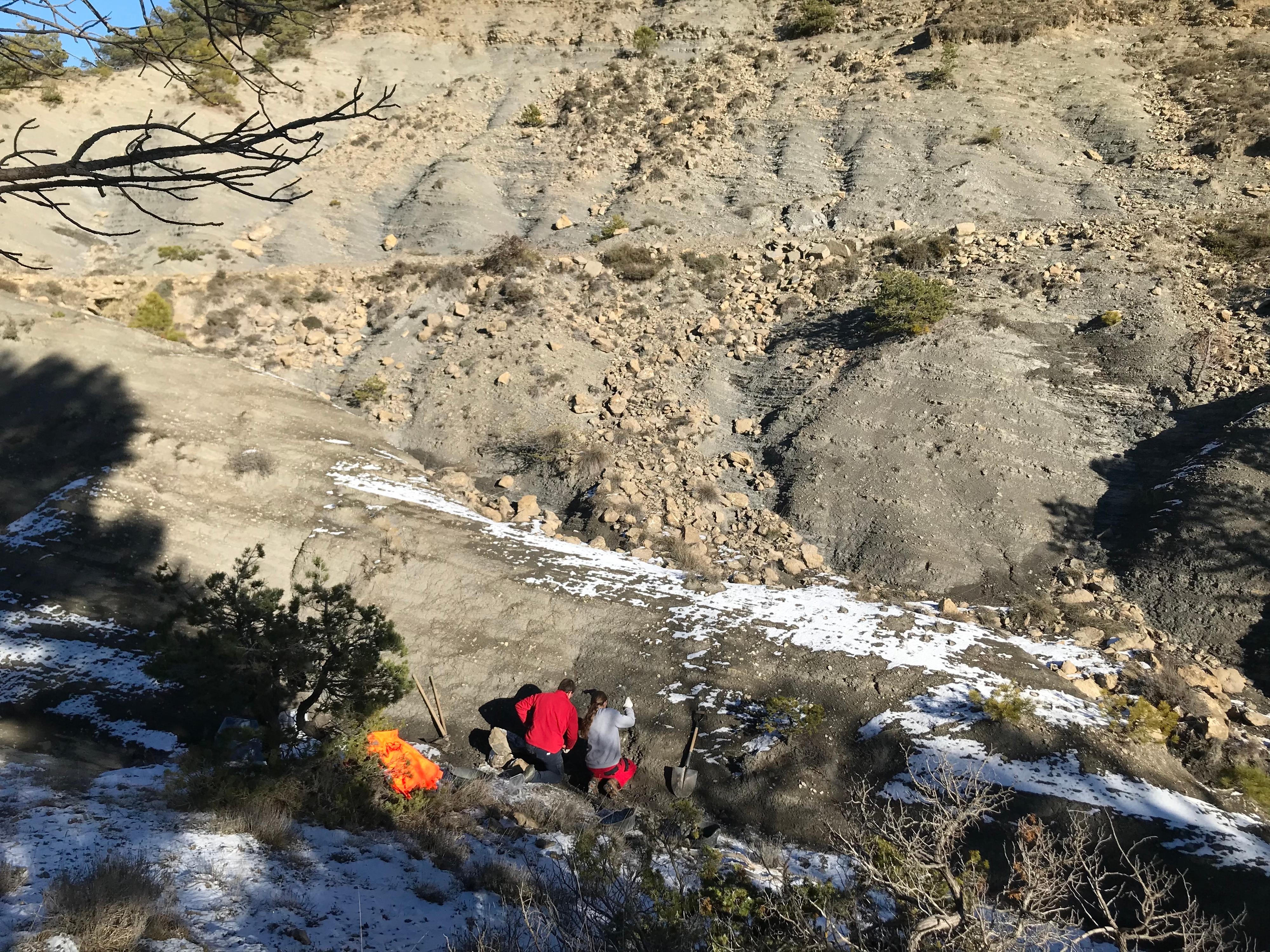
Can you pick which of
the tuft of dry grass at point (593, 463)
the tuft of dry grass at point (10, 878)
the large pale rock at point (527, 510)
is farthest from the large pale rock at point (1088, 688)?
the tuft of dry grass at point (10, 878)

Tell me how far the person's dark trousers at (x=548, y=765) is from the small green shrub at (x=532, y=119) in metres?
22.6

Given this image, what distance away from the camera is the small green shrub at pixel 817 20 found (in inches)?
1033

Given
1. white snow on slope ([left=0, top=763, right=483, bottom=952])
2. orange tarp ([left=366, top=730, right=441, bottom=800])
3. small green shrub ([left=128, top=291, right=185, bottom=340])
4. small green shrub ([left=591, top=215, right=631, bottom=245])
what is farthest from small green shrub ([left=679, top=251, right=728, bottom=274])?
white snow on slope ([left=0, top=763, right=483, bottom=952])

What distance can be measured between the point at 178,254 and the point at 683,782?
19061 millimetres

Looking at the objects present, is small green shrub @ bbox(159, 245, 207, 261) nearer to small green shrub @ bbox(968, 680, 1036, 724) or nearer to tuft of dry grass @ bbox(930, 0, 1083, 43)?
small green shrub @ bbox(968, 680, 1036, 724)

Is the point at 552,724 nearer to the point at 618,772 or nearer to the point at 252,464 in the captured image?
the point at 618,772

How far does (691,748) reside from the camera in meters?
7.93

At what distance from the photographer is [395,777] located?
625 centimetres

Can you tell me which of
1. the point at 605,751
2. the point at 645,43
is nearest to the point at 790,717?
the point at 605,751

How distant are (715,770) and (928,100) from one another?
72.5ft

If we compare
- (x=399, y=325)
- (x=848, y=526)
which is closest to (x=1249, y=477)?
(x=848, y=526)

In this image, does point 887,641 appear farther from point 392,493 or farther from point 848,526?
point 392,493

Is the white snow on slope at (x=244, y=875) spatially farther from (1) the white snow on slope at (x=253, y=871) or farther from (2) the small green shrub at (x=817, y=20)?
(2) the small green shrub at (x=817, y=20)

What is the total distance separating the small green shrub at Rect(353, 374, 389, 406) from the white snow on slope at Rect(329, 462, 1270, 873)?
10.9 ft
